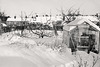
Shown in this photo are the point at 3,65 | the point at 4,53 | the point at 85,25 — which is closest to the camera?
the point at 3,65

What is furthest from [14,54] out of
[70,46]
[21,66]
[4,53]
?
[70,46]

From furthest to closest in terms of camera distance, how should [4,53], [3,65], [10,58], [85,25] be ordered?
[85,25] → [4,53] → [10,58] → [3,65]

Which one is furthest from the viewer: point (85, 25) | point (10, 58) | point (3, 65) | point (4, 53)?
point (85, 25)

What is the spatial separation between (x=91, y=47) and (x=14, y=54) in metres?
10.6

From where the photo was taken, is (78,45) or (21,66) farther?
(78,45)

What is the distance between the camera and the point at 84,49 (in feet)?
50.9

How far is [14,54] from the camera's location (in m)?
6.34

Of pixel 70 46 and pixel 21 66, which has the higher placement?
pixel 21 66

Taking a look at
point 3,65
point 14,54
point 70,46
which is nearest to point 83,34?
point 70,46

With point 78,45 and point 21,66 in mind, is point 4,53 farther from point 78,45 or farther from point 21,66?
point 78,45

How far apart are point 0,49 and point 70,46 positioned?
9915 mm

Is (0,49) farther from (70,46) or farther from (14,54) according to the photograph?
(70,46)

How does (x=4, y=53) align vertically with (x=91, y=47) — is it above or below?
above

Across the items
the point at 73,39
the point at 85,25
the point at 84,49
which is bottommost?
the point at 84,49
